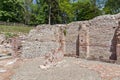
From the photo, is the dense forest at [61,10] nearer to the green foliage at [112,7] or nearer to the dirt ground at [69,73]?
the green foliage at [112,7]

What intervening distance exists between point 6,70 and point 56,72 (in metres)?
3.96

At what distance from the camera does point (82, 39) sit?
18.9 meters

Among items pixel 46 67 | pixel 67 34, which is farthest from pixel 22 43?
pixel 46 67

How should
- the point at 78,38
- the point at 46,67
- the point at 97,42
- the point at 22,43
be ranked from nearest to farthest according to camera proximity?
the point at 46,67 < the point at 97,42 < the point at 78,38 < the point at 22,43

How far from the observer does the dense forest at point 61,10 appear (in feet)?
152

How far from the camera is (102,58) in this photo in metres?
17.2

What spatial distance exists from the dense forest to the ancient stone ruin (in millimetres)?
23468

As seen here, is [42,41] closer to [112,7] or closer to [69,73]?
[69,73]

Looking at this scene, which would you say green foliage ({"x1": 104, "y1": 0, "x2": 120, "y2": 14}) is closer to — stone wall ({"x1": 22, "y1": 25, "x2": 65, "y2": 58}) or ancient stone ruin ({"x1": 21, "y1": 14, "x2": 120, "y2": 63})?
stone wall ({"x1": 22, "y1": 25, "x2": 65, "y2": 58})

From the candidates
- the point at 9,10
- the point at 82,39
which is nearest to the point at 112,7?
the point at 9,10

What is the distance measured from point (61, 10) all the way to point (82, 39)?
30687 mm

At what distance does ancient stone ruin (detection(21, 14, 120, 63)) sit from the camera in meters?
16.8

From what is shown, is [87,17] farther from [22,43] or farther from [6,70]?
[6,70]

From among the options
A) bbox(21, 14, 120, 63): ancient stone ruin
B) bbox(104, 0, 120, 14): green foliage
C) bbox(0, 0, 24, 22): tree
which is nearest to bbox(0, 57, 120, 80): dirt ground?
bbox(21, 14, 120, 63): ancient stone ruin
